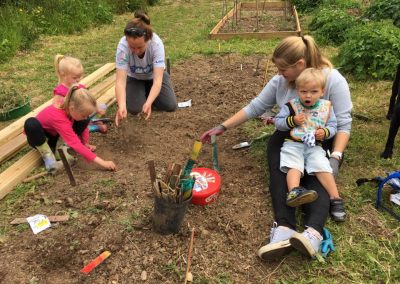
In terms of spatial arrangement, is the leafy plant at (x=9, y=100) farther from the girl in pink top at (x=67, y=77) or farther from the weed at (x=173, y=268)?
the weed at (x=173, y=268)

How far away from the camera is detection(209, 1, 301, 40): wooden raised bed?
26.1ft

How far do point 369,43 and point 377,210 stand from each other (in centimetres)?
363

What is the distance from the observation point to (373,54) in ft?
18.2

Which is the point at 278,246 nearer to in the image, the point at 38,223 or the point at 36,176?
the point at 38,223

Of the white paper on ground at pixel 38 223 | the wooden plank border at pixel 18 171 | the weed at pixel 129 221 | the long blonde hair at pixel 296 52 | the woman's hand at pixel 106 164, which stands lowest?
the white paper on ground at pixel 38 223

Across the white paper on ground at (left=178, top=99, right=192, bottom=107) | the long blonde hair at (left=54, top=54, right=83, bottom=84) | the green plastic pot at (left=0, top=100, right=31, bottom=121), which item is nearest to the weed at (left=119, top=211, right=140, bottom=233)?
the long blonde hair at (left=54, top=54, right=83, bottom=84)

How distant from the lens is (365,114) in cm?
460

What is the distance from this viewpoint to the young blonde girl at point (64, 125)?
11.1ft

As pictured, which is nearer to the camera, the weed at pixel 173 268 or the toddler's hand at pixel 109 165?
the weed at pixel 173 268

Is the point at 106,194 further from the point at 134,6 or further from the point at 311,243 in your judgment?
the point at 134,6

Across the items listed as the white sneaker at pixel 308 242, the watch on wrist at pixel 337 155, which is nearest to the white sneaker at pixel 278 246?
the white sneaker at pixel 308 242

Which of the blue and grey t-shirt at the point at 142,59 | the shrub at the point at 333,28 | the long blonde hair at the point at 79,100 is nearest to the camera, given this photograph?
the long blonde hair at the point at 79,100

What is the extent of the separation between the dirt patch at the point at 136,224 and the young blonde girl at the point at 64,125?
21cm

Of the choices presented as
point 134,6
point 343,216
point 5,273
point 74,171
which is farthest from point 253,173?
point 134,6
